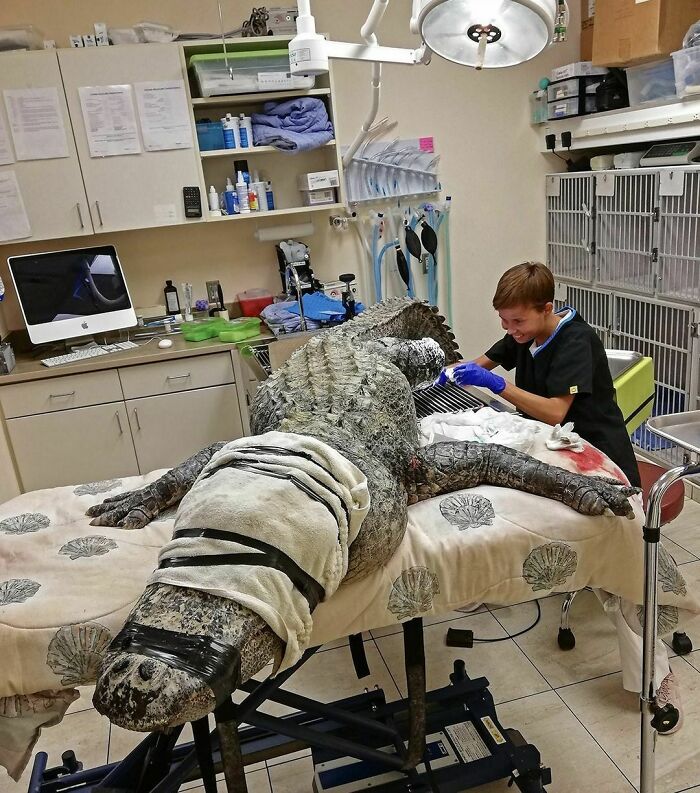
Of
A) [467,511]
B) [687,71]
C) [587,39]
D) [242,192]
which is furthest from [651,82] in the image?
[467,511]

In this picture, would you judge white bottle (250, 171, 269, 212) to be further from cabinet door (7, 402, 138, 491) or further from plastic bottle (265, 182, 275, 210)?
cabinet door (7, 402, 138, 491)

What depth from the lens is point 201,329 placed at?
3.46 meters

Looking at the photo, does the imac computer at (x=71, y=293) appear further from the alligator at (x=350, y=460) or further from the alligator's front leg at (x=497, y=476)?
the alligator's front leg at (x=497, y=476)

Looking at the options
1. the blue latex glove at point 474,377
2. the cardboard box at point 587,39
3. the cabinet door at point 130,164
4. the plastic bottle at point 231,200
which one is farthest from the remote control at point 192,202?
the cardboard box at point 587,39

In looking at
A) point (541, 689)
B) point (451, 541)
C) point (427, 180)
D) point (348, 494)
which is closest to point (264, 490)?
point (348, 494)

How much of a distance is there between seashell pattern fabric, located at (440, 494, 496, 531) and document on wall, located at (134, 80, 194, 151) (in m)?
2.58

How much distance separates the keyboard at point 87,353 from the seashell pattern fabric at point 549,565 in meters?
2.62

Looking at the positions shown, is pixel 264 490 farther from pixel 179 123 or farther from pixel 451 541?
pixel 179 123

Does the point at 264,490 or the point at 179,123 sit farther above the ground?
the point at 179,123

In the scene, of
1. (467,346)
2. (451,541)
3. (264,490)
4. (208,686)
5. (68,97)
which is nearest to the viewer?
(208,686)

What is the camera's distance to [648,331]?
3312mm

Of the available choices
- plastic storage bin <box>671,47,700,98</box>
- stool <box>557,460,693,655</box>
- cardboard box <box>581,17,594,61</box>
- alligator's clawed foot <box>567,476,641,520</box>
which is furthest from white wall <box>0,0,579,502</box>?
alligator's clawed foot <box>567,476,641,520</box>

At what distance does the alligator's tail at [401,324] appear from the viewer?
2256 millimetres

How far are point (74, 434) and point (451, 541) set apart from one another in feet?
8.36
